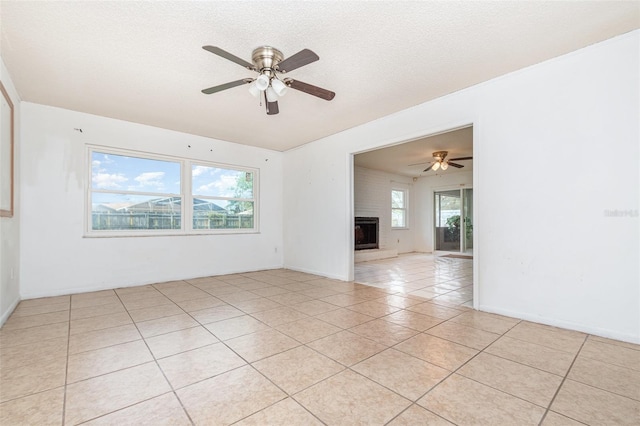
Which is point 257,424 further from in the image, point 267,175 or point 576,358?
point 267,175

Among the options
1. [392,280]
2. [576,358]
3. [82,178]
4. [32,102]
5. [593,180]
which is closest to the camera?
[576,358]

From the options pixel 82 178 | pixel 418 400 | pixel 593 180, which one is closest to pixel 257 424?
pixel 418 400

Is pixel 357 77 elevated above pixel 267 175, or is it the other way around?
pixel 357 77

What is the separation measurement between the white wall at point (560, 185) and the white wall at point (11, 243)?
4947 mm

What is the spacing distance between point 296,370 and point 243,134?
167 inches

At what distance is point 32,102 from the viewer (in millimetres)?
3848

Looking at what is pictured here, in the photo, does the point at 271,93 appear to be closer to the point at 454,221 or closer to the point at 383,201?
the point at 383,201

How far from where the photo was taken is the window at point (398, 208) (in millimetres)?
9273

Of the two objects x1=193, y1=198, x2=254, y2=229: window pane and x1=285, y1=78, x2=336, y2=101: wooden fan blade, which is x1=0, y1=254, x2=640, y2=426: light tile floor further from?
x1=285, y1=78, x2=336, y2=101: wooden fan blade

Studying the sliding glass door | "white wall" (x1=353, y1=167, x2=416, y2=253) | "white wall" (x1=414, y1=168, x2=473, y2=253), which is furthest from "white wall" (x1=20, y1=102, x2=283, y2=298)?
the sliding glass door

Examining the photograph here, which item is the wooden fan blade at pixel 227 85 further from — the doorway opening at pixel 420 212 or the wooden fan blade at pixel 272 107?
the doorway opening at pixel 420 212

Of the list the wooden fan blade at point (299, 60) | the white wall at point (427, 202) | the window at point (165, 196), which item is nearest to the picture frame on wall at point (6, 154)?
the window at point (165, 196)

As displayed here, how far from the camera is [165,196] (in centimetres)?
497

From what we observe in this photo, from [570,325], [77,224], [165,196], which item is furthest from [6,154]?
[570,325]
